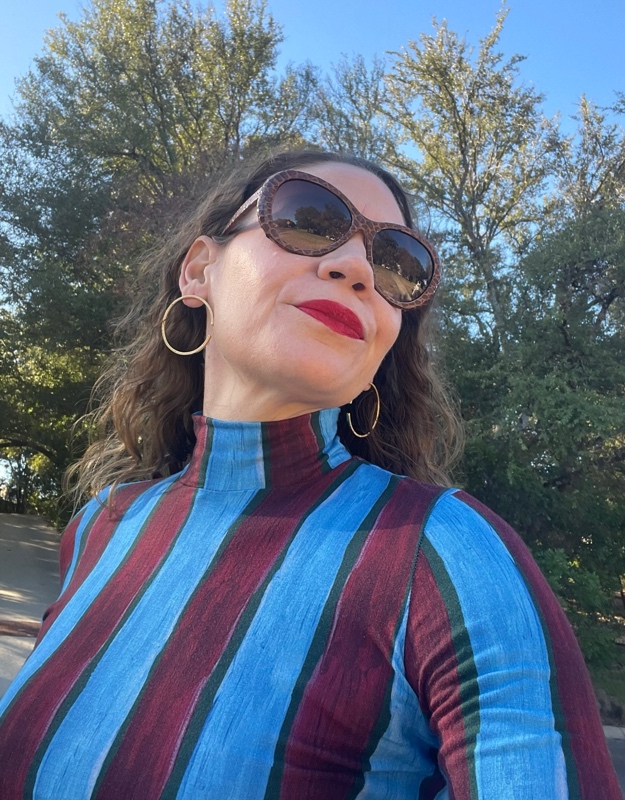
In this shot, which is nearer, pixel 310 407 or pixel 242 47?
pixel 310 407

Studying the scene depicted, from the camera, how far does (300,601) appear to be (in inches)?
34.3

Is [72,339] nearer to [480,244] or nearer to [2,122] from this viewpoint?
[2,122]

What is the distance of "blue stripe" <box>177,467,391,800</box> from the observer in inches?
29.4

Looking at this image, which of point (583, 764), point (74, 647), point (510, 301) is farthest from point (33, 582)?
point (583, 764)

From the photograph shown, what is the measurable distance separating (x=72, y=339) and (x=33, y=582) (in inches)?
176

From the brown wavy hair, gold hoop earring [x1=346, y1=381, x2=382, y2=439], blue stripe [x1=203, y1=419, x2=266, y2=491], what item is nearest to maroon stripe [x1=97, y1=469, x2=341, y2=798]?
blue stripe [x1=203, y1=419, x2=266, y2=491]

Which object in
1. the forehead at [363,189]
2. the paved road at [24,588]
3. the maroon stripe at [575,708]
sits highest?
the forehead at [363,189]

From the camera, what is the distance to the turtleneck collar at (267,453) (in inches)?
46.3

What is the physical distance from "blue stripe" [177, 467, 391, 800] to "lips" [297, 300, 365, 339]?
371mm

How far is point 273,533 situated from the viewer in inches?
40.1

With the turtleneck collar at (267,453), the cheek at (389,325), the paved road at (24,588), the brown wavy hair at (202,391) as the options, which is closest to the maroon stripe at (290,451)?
the turtleneck collar at (267,453)

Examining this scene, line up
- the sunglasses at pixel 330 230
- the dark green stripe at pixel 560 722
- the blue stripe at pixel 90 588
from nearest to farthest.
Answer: the dark green stripe at pixel 560 722 < the blue stripe at pixel 90 588 < the sunglasses at pixel 330 230

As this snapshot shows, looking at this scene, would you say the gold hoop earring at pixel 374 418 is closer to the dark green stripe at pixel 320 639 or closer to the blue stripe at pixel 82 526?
the dark green stripe at pixel 320 639

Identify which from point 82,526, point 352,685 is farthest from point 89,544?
point 352,685
